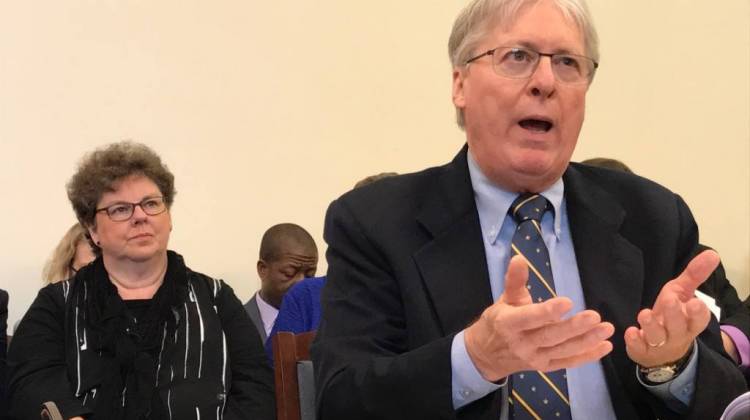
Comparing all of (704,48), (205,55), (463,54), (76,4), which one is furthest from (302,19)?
(463,54)

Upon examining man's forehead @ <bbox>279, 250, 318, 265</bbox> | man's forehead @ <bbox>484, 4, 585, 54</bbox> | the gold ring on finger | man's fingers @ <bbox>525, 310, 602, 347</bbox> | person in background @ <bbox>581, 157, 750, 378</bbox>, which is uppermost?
man's forehead @ <bbox>484, 4, 585, 54</bbox>

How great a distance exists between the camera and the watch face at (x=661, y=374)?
1738 millimetres

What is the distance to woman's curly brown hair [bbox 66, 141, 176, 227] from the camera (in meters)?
3.83

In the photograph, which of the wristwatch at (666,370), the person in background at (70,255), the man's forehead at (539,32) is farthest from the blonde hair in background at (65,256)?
the wristwatch at (666,370)

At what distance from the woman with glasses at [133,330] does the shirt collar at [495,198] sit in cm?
174

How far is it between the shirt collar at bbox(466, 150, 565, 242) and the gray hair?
0.53 ft

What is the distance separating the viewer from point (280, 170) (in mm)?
5426

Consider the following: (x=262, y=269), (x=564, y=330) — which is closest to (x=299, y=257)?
(x=262, y=269)

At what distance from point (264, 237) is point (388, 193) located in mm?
3210

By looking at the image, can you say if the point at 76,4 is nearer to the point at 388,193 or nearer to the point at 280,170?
the point at 280,170

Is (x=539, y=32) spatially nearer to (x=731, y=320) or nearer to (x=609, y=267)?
(x=609, y=267)

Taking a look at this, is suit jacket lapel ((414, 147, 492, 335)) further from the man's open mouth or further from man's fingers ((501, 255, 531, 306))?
man's fingers ((501, 255, 531, 306))

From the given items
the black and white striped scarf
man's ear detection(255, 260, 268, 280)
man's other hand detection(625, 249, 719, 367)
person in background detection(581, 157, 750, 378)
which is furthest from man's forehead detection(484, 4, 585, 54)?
man's ear detection(255, 260, 268, 280)

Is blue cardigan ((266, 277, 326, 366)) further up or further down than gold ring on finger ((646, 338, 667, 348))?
further up
